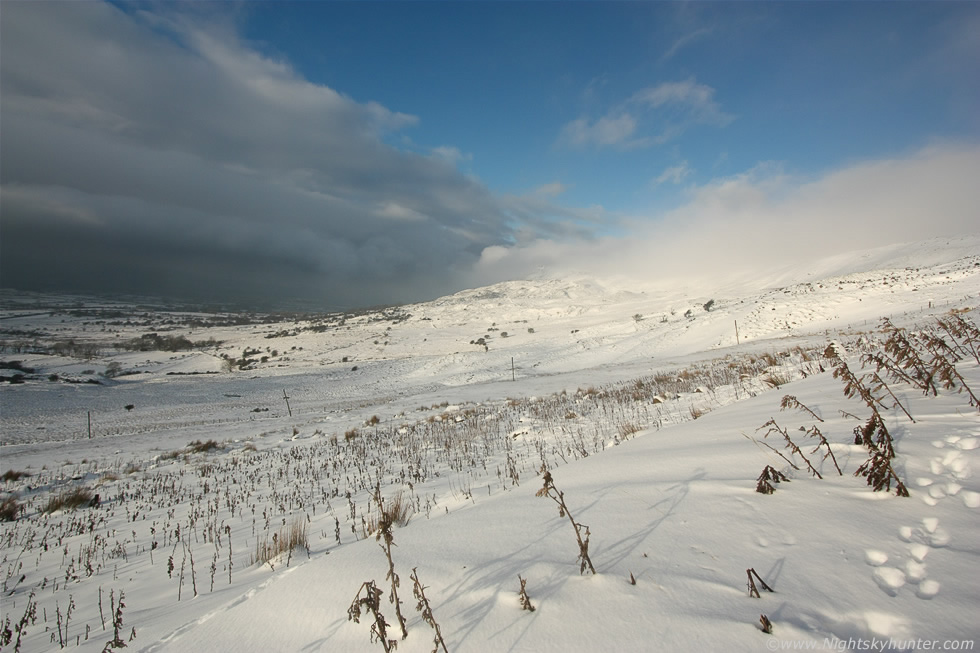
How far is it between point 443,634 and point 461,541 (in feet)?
3.31

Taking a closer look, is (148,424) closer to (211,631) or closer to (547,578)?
(211,631)

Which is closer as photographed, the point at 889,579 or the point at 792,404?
the point at 889,579

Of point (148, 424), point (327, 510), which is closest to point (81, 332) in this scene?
point (148, 424)

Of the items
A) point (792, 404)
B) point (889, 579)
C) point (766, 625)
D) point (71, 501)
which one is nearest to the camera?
point (766, 625)

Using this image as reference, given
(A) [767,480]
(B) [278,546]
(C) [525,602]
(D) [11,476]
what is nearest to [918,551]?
(A) [767,480]

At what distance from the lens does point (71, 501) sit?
7.48m

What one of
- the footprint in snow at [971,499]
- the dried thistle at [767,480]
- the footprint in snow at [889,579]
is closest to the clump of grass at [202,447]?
the dried thistle at [767,480]

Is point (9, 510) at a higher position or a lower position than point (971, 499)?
lower

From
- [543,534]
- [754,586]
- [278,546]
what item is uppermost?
[754,586]

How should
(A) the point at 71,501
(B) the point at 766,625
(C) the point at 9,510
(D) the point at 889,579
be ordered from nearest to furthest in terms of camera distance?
(B) the point at 766,625, (D) the point at 889,579, (C) the point at 9,510, (A) the point at 71,501

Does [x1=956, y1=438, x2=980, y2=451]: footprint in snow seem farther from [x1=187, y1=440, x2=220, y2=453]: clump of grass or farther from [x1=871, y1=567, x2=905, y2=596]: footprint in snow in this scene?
[x1=187, y1=440, x2=220, y2=453]: clump of grass

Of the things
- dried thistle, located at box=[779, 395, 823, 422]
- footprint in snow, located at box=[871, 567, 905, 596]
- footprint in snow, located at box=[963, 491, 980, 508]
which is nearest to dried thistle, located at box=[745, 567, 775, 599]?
footprint in snow, located at box=[871, 567, 905, 596]

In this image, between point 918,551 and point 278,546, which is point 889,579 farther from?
point 278,546

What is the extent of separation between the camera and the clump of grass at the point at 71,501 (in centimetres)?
733
